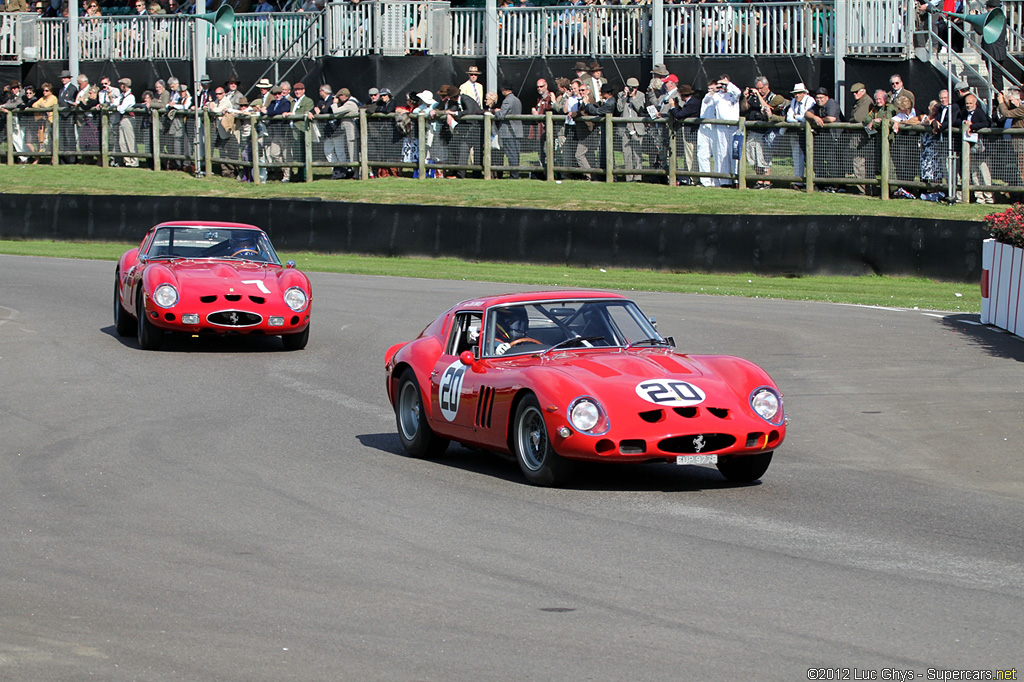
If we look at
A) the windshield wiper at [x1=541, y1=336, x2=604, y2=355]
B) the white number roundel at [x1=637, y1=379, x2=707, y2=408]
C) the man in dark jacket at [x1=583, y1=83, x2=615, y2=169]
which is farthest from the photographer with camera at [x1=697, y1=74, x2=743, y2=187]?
the white number roundel at [x1=637, y1=379, x2=707, y2=408]

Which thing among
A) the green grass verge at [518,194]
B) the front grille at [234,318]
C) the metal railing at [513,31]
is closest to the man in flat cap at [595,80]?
the green grass verge at [518,194]

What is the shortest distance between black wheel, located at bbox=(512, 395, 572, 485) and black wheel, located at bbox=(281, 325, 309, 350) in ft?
21.3

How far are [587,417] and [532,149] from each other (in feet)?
63.8

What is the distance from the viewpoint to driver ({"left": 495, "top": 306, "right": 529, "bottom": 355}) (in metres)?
8.98

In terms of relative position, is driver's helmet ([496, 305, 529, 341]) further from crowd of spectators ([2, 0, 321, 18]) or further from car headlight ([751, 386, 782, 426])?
crowd of spectators ([2, 0, 321, 18])

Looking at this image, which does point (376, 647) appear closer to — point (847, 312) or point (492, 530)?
point (492, 530)

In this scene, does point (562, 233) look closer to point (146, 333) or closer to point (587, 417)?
point (146, 333)

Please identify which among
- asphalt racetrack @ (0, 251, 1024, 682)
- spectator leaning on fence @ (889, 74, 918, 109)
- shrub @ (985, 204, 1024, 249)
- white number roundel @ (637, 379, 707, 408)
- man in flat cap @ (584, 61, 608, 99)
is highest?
man in flat cap @ (584, 61, 608, 99)

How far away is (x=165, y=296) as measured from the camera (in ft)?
46.1

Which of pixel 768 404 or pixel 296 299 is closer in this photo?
pixel 768 404

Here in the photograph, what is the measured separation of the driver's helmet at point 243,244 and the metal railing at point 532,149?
37.2 feet

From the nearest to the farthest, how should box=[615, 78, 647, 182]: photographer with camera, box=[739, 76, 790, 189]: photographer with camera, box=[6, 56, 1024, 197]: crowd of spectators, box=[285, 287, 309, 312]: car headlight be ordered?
box=[285, 287, 309, 312]: car headlight < box=[6, 56, 1024, 197]: crowd of spectators < box=[739, 76, 790, 189]: photographer with camera < box=[615, 78, 647, 182]: photographer with camera

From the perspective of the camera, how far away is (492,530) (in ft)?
23.1

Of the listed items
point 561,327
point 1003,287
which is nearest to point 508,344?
point 561,327
